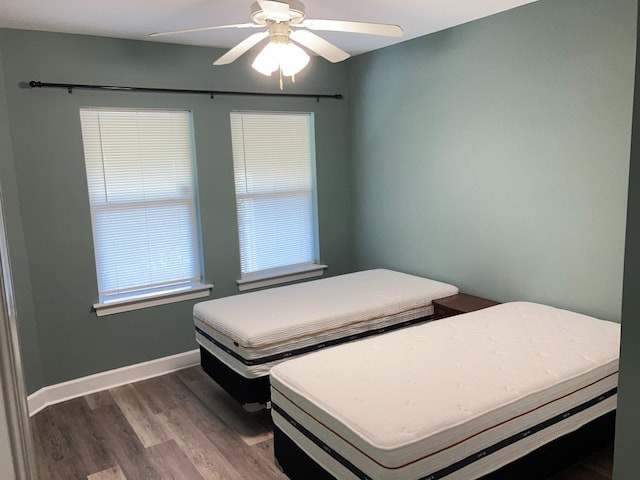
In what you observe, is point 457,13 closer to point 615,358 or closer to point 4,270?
point 615,358

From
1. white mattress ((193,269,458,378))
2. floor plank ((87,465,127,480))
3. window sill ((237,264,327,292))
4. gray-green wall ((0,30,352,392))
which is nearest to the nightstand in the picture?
white mattress ((193,269,458,378))

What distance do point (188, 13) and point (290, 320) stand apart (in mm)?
1849

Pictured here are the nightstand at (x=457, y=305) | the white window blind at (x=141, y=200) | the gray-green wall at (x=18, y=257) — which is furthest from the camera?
the white window blind at (x=141, y=200)

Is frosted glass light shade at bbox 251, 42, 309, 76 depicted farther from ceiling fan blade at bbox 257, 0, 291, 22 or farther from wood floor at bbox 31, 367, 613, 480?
wood floor at bbox 31, 367, 613, 480

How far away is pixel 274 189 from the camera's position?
166 inches

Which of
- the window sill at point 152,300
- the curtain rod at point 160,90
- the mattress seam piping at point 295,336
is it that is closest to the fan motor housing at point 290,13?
the curtain rod at point 160,90

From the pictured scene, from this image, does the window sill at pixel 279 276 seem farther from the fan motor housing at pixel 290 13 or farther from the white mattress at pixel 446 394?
the fan motor housing at pixel 290 13

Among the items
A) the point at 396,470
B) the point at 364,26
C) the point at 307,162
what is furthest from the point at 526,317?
the point at 307,162

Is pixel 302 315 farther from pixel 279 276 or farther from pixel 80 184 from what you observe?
pixel 80 184

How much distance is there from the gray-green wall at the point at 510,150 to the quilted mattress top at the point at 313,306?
42cm

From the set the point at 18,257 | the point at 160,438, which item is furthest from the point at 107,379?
the point at 18,257

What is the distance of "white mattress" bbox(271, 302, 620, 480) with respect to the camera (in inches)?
72.4

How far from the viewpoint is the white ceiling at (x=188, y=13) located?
2.71 meters

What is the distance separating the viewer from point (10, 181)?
3107mm
